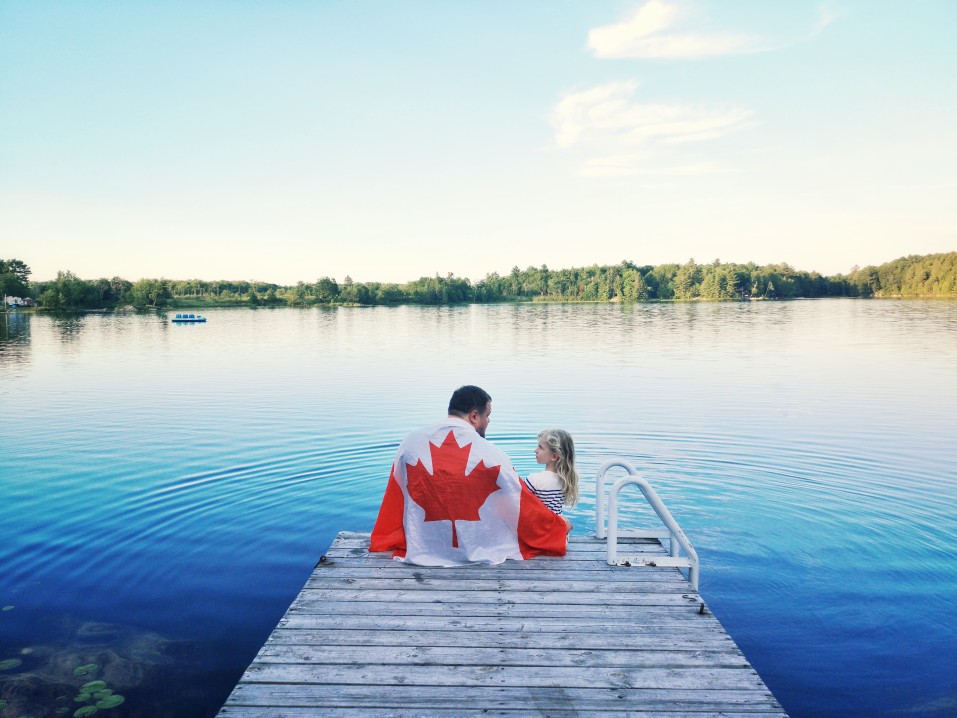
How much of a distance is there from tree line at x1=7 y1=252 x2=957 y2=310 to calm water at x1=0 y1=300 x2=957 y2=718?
126 m

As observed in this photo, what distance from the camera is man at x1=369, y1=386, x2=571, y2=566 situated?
5.58 meters

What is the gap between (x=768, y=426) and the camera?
1563 cm

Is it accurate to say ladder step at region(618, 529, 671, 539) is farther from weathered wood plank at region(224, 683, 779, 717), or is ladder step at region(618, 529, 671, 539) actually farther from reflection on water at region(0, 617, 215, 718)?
reflection on water at region(0, 617, 215, 718)

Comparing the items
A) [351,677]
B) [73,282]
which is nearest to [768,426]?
[351,677]

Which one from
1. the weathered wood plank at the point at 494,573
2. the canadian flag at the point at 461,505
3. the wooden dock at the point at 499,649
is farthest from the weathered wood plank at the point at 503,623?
the canadian flag at the point at 461,505

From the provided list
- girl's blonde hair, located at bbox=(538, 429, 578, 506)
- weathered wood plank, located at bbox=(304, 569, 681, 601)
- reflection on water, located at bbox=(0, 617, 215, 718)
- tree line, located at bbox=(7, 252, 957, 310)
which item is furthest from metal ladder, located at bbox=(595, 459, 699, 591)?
tree line, located at bbox=(7, 252, 957, 310)

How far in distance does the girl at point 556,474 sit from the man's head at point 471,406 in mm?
649

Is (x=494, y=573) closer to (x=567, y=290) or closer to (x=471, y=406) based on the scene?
(x=471, y=406)

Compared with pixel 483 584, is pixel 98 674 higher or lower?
lower

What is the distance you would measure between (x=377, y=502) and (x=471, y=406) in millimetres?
5162

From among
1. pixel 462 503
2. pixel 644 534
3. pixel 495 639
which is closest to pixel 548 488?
pixel 462 503

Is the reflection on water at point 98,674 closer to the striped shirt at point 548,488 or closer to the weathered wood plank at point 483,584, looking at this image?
the weathered wood plank at point 483,584

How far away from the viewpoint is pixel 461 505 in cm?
564

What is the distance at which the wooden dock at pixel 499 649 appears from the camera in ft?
12.1
